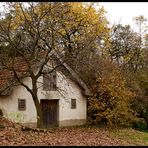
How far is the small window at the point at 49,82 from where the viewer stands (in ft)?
97.8

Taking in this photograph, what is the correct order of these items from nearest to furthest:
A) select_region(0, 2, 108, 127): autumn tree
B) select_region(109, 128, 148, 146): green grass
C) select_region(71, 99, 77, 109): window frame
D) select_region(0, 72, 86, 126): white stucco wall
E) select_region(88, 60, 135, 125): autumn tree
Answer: select_region(109, 128, 148, 146): green grass, select_region(0, 2, 108, 127): autumn tree, select_region(0, 72, 86, 126): white stucco wall, select_region(88, 60, 135, 125): autumn tree, select_region(71, 99, 77, 109): window frame

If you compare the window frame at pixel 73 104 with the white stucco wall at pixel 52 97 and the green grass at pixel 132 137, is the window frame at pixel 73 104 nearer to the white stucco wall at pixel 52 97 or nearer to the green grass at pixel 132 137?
the white stucco wall at pixel 52 97

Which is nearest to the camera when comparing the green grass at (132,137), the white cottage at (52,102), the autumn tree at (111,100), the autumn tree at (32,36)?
the green grass at (132,137)

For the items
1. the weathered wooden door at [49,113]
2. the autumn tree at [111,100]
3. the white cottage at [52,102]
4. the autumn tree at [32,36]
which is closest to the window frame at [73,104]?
the white cottage at [52,102]

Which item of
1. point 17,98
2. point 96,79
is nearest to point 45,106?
point 17,98

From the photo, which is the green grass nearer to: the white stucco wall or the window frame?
the white stucco wall

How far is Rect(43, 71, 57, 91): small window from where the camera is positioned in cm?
2980

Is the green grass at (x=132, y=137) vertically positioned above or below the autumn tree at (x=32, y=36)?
below

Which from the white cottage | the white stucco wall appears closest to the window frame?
the white cottage

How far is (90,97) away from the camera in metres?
32.2

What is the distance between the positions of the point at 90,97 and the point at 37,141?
1702 centimetres

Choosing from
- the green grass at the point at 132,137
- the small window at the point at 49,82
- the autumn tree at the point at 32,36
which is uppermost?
the autumn tree at the point at 32,36

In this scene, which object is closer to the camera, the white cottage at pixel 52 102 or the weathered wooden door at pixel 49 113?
the white cottage at pixel 52 102

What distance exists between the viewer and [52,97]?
30.3m
